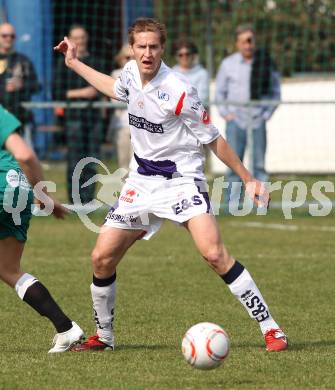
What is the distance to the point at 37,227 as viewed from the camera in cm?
1409

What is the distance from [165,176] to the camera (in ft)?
22.9

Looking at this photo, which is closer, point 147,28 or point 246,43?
point 147,28

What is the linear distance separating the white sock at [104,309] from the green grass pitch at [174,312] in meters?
0.13

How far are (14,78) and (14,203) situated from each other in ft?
27.1

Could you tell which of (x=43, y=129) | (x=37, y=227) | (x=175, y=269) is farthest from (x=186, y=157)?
(x=43, y=129)

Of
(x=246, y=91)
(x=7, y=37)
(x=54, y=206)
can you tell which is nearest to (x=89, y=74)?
(x=54, y=206)

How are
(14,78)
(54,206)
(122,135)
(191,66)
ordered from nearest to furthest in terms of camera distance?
(54,206) → (14,78) → (191,66) → (122,135)

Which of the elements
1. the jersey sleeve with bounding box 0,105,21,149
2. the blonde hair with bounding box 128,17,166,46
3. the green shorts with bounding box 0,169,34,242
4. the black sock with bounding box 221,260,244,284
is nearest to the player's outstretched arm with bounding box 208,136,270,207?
the black sock with bounding box 221,260,244,284

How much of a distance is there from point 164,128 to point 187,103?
0.73ft

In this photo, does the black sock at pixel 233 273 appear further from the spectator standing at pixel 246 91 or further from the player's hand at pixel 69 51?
the spectator standing at pixel 246 91

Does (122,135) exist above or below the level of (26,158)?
below

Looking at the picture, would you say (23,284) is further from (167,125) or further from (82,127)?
(82,127)

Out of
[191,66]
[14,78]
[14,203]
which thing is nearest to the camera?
[14,203]

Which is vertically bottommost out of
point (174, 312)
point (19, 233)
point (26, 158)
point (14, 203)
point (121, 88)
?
point (174, 312)
